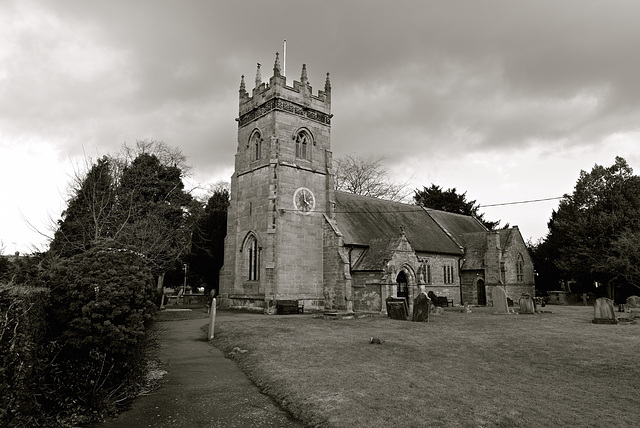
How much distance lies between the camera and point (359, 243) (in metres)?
27.0

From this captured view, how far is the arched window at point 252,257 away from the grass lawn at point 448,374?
9905mm

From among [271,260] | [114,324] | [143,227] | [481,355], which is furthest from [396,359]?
[143,227]

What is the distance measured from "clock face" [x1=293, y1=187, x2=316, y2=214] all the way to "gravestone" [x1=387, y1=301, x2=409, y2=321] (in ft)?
29.1

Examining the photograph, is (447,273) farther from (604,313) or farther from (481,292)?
(604,313)

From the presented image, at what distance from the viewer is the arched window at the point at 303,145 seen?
2739 cm

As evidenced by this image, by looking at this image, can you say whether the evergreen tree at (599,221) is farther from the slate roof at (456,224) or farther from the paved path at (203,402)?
the paved path at (203,402)

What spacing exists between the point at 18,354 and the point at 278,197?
2068cm

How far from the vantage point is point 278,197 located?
83.7ft

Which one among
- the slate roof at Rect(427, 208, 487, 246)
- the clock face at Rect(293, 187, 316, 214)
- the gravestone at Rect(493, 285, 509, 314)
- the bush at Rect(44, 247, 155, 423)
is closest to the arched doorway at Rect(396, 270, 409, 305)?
the gravestone at Rect(493, 285, 509, 314)

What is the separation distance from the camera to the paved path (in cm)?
651

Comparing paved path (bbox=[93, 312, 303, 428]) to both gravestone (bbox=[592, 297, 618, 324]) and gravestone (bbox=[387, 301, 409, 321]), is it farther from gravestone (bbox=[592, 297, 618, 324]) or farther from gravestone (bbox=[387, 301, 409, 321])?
gravestone (bbox=[592, 297, 618, 324])

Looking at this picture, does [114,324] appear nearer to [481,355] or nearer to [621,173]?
[481,355]

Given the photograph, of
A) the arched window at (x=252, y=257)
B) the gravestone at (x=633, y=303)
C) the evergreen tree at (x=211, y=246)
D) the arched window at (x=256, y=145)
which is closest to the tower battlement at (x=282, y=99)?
the arched window at (x=256, y=145)

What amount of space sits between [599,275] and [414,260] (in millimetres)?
21073
